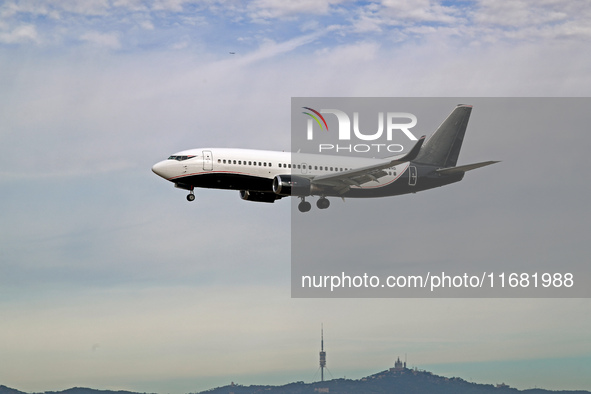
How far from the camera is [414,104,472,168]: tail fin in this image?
11200 centimetres

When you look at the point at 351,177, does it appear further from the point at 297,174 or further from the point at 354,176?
the point at 297,174

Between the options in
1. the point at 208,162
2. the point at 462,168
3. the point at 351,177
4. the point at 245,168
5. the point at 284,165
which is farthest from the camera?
the point at 462,168

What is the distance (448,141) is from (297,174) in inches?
892

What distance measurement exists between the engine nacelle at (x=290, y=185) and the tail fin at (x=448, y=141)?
18.1 meters

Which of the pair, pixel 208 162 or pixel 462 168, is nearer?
pixel 208 162

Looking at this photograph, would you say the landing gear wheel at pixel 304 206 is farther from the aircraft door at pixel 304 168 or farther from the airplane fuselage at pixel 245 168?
the aircraft door at pixel 304 168

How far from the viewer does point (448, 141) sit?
4500 inches

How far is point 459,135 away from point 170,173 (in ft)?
120

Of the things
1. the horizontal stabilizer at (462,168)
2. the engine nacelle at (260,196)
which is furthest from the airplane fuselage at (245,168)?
the horizontal stabilizer at (462,168)

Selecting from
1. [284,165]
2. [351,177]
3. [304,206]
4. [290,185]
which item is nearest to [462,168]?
[351,177]

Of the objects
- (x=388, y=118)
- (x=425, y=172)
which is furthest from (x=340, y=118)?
(x=425, y=172)

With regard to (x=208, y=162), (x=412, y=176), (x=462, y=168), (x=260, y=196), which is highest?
(x=412, y=176)

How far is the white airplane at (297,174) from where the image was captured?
9775 cm

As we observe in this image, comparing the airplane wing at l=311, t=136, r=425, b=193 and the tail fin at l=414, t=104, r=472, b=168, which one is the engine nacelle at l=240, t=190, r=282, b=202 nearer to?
the airplane wing at l=311, t=136, r=425, b=193
